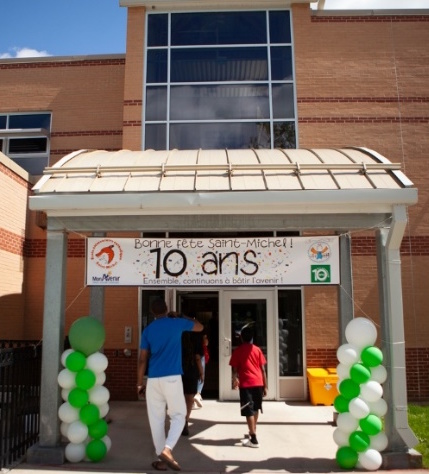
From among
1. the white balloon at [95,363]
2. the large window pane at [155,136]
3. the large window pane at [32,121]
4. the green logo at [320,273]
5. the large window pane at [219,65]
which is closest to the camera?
the white balloon at [95,363]

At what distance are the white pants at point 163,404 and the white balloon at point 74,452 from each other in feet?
2.99

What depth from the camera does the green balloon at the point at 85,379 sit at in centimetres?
566

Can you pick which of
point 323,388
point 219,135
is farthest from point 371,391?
point 219,135

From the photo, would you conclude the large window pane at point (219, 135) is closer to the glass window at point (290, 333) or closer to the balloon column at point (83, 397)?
the glass window at point (290, 333)

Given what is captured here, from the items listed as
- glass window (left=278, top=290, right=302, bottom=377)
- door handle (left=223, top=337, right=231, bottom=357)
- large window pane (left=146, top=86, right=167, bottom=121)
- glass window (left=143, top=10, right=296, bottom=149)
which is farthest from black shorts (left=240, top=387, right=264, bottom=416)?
large window pane (left=146, top=86, right=167, bottom=121)

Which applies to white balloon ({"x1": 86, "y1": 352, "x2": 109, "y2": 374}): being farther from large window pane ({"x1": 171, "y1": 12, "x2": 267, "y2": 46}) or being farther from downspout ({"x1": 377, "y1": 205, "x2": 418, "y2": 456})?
large window pane ({"x1": 171, "y1": 12, "x2": 267, "y2": 46})

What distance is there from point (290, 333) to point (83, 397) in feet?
18.4

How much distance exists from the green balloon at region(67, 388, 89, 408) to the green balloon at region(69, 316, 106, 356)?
44cm

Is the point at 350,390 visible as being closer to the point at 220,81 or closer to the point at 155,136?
the point at 155,136

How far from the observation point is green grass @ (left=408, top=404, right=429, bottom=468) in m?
6.16

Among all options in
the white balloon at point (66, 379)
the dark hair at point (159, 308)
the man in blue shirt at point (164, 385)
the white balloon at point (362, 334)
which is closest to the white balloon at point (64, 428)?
the white balloon at point (66, 379)

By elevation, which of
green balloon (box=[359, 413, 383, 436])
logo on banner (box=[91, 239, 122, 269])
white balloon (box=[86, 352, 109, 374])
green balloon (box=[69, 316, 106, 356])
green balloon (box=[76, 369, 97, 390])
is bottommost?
green balloon (box=[359, 413, 383, 436])

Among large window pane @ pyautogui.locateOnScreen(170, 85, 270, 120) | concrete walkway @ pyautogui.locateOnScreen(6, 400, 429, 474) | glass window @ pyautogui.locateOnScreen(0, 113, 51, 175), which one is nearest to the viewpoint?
concrete walkway @ pyautogui.locateOnScreen(6, 400, 429, 474)

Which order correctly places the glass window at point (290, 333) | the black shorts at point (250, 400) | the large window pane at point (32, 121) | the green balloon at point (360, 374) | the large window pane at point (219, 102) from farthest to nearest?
1. the large window pane at point (32, 121)
2. the large window pane at point (219, 102)
3. the glass window at point (290, 333)
4. the black shorts at point (250, 400)
5. the green balloon at point (360, 374)
